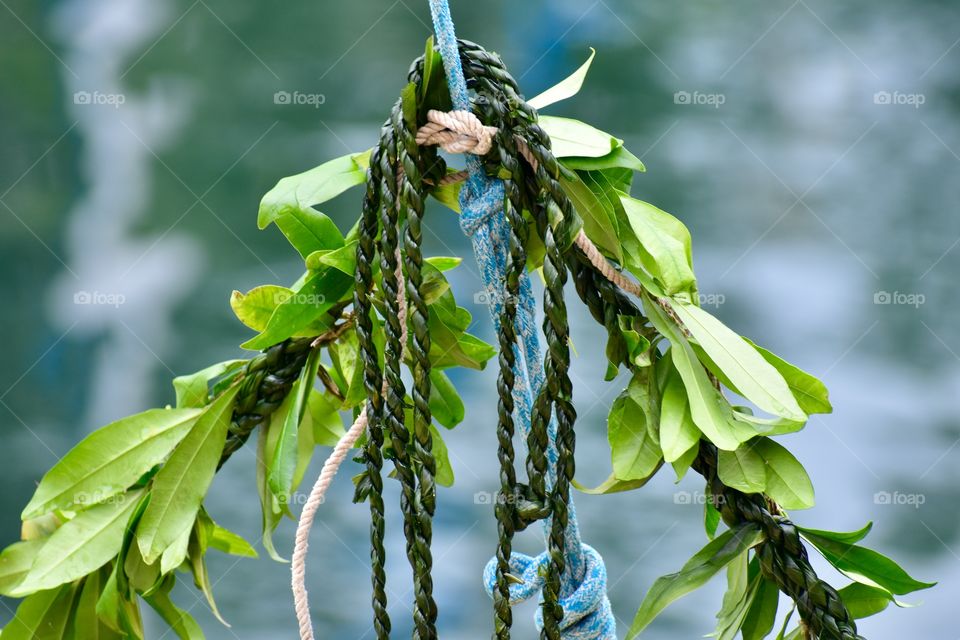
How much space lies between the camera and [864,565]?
382 millimetres

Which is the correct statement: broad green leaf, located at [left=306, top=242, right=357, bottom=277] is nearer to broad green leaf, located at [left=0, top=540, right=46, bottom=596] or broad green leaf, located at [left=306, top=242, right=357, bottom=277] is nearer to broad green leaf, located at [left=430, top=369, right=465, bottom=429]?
broad green leaf, located at [left=430, top=369, right=465, bottom=429]

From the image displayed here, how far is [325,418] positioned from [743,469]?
9.2 inches

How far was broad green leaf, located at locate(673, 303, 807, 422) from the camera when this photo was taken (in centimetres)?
33

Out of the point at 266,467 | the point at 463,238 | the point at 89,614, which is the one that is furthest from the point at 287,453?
the point at 463,238

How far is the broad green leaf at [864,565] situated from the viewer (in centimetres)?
38

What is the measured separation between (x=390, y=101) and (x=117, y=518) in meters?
0.57

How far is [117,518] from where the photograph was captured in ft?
1.40

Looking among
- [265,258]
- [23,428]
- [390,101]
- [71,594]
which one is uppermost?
[390,101]

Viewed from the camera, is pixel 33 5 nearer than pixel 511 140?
No

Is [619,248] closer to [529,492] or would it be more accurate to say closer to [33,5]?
[529,492]

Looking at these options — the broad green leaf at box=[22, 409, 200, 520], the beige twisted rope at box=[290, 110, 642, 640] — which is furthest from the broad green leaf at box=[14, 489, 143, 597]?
the beige twisted rope at box=[290, 110, 642, 640]

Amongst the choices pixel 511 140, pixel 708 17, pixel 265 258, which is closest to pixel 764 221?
pixel 708 17

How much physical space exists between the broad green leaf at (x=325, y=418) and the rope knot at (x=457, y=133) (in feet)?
0.64

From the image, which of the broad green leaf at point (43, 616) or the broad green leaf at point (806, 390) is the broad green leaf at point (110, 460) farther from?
the broad green leaf at point (806, 390)
